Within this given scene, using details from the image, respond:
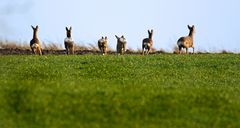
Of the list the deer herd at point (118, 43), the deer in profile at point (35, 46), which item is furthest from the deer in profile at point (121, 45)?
the deer in profile at point (35, 46)

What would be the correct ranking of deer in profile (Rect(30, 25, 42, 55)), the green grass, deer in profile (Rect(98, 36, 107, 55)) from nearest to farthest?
1. the green grass
2. deer in profile (Rect(30, 25, 42, 55))
3. deer in profile (Rect(98, 36, 107, 55))

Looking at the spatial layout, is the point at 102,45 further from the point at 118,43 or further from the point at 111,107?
the point at 111,107

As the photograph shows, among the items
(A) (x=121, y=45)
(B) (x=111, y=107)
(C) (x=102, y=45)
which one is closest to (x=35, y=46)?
(C) (x=102, y=45)

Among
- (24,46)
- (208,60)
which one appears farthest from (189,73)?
(24,46)

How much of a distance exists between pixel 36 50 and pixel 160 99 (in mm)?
19559

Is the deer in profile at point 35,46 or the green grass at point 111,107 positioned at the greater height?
the deer in profile at point 35,46

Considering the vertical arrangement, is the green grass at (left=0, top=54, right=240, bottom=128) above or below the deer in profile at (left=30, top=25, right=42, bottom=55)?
below

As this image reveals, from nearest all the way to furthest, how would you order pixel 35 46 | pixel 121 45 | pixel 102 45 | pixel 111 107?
pixel 111 107
pixel 35 46
pixel 102 45
pixel 121 45

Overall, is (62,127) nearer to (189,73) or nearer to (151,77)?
(151,77)

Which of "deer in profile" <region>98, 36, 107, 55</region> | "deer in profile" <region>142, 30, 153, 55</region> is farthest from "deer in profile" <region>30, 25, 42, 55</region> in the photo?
"deer in profile" <region>142, 30, 153, 55</region>

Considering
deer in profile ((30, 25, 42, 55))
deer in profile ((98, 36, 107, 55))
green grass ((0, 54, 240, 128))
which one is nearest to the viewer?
green grass ((0, 54, 240, 128))

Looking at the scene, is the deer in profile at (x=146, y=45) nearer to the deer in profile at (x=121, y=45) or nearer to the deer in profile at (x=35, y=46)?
the deer in profile at (x=121, y=45)

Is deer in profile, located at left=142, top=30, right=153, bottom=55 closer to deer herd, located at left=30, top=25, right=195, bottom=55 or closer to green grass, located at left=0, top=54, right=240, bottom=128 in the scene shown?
deer herd, located at left=30, top=25, right=195, bottom=55

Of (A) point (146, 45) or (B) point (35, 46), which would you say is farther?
(A) point (146, 45)
